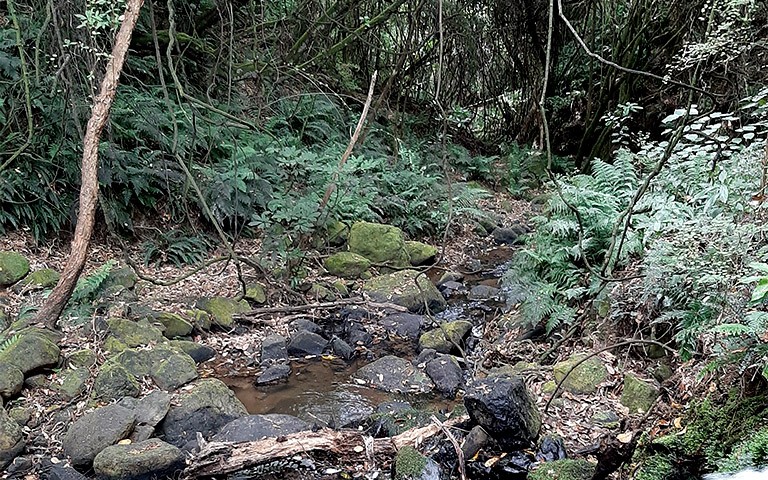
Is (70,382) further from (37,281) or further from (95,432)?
(37,281)

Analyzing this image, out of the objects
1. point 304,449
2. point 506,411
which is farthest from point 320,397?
point 506,411

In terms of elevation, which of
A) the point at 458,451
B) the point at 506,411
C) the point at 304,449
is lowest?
the point at 304,449

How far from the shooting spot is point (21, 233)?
6.46 meters

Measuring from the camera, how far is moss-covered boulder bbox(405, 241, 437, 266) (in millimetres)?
8617

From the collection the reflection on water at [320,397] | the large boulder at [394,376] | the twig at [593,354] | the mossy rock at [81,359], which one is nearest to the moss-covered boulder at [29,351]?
the mossy rock at [81,359]

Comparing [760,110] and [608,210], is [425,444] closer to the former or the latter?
[608,210]

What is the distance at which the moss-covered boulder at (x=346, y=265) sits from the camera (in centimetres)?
782

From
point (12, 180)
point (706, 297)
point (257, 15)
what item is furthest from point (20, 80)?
point (706, 297)

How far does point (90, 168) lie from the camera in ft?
16.1

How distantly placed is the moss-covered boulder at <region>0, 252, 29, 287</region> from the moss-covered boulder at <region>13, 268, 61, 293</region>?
0.08 meters

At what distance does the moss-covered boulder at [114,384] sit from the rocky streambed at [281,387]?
0.03 ft

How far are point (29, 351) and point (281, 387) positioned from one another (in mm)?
2044

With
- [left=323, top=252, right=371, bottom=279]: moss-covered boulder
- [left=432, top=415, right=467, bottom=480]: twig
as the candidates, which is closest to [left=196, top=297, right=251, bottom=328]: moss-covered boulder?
[left=323, top=252, right=371, bottom=279]: moss-covered boulder

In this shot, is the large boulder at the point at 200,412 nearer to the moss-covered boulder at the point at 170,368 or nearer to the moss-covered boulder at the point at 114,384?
the moss-covered boulder at the point at 170,368
